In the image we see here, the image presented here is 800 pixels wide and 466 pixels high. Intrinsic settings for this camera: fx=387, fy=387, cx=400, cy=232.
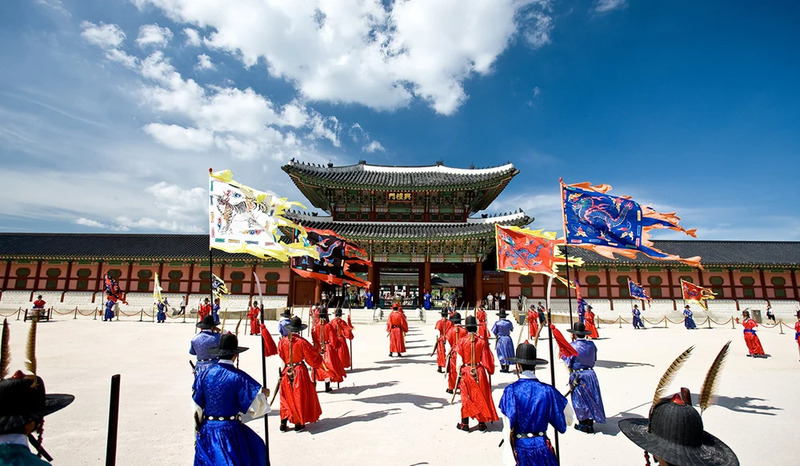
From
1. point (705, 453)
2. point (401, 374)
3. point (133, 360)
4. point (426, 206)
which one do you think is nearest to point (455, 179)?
point (426, 206)

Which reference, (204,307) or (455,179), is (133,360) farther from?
(455,179)

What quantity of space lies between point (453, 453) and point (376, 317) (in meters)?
17.5

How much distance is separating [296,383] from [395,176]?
23.4 m

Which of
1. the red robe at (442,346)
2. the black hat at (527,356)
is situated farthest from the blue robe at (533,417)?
the red robe at (442,346)

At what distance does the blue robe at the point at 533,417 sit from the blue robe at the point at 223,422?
91.2 inches

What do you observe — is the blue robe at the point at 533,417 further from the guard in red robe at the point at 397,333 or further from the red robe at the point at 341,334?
the guard in red robe at the point at 397,333

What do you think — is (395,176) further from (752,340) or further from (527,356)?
(527,356)

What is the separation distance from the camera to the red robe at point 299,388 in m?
5.72

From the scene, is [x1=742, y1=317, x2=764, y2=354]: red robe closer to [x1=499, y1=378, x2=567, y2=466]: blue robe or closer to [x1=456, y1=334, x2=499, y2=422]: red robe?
[x1=456, y1=334, x2=499, y2=422]: red robe

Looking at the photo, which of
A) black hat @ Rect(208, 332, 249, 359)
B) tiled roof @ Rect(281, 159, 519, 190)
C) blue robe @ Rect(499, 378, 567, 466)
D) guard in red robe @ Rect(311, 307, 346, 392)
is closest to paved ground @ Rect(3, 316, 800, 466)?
guard in red robe @ Rect(311, 307, 346, 392)

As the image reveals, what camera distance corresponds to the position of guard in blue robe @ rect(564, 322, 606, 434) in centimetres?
577

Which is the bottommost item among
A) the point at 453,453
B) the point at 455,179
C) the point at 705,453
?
A: the point at 453,453

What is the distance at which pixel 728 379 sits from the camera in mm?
9102

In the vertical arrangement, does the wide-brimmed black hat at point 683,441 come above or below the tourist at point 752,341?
above
